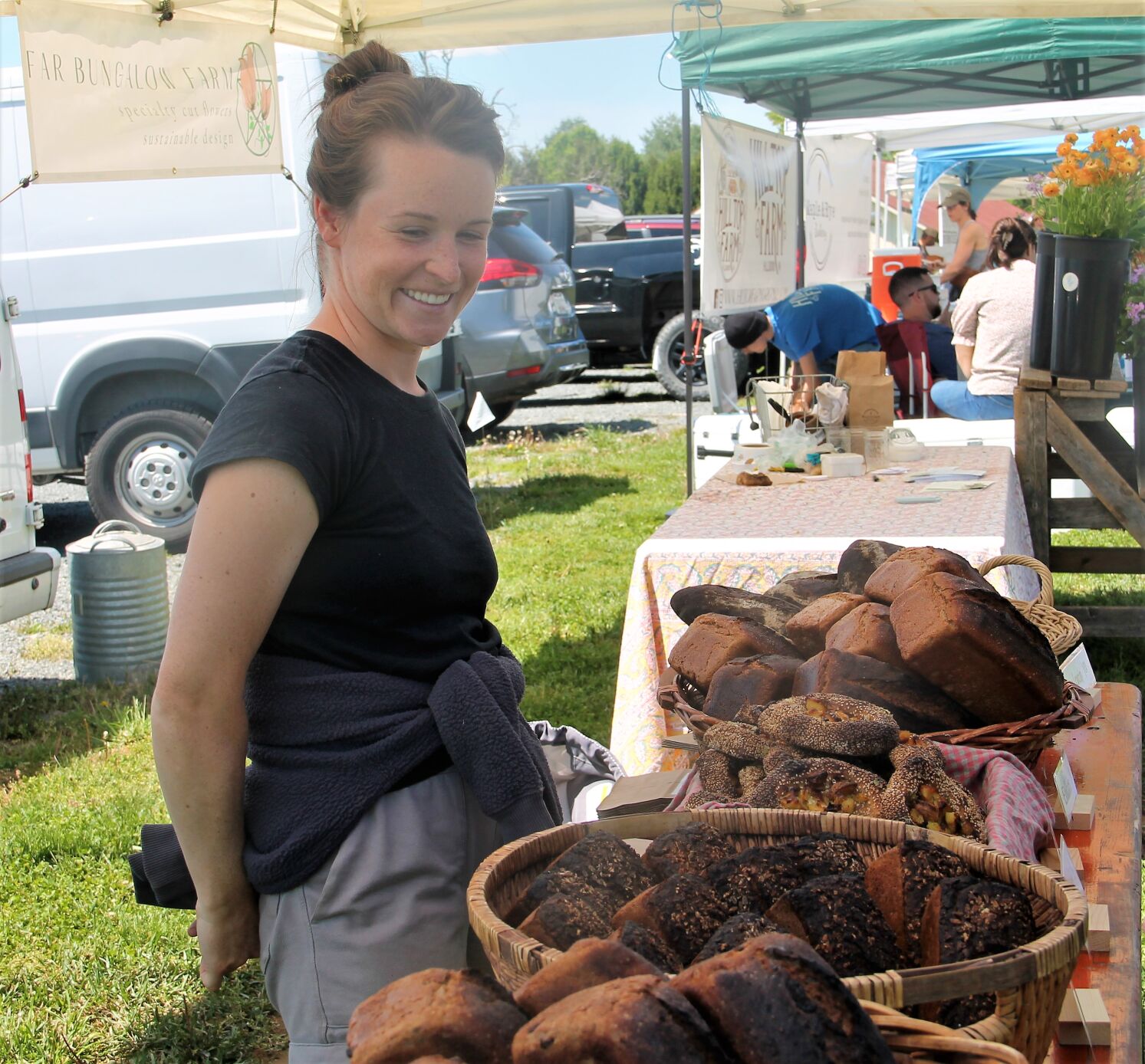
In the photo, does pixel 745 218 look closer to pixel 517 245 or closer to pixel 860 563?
pixel 860 563

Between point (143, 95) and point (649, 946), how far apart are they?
3.44 meters

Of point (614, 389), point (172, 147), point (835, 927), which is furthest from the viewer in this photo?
point (614, 389)

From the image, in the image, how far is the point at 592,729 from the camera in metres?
4.62

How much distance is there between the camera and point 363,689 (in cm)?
139

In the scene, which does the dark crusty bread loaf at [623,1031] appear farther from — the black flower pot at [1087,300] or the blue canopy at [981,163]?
the blue canopy at [981,163]

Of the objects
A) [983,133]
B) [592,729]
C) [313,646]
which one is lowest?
[592,729]

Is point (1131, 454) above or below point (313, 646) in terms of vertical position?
below

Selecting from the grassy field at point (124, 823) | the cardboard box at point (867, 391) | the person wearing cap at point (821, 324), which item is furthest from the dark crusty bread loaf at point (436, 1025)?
the person wearing cap at point (821, 324)

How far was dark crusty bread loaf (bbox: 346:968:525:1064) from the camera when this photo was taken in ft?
2.74

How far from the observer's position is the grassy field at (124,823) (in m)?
2.85

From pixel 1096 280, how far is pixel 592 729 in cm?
248

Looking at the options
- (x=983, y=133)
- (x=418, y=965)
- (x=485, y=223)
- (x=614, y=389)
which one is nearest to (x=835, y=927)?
(x=418, y=965)

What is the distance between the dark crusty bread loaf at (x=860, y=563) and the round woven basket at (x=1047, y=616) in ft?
0.63

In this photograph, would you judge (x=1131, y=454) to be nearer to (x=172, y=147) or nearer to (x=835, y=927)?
(x=172, y=147)
